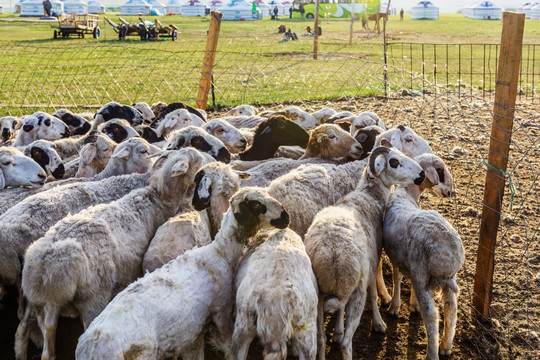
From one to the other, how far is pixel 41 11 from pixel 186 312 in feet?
213

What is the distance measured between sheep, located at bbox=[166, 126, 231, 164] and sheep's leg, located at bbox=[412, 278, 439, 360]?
2.52 metres

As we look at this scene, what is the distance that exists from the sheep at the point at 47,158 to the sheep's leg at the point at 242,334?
11.6 feet

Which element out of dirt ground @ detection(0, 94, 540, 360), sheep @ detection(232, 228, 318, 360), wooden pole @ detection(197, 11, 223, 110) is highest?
wooden pole @ detection(197, 11, 223, 110)

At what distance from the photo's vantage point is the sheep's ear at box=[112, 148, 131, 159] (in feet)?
19.8

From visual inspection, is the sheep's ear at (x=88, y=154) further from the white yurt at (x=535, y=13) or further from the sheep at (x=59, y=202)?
the white yurt at (x=535, y=13)

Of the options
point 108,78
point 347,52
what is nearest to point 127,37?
point 347,52

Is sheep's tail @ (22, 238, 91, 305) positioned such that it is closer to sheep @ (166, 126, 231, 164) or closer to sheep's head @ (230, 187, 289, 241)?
sheep's head @ (230, 187, 289, 241)

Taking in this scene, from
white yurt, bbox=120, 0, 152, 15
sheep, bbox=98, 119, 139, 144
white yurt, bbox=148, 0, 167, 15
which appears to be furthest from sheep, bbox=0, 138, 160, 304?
white yurt, bbox=148, 0, 167, 15

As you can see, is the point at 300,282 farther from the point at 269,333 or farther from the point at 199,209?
the point at 199,209

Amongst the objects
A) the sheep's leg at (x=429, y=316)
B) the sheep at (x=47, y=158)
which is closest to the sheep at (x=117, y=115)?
the sheep at (x=47, y=158)

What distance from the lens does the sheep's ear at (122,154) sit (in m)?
6.03

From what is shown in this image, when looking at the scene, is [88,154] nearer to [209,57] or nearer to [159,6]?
[209,57]

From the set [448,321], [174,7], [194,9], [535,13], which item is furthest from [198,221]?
[174,7]

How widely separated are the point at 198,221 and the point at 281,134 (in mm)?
2365
